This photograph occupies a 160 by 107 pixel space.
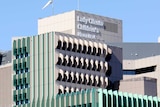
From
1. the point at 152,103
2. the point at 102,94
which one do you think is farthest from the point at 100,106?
the point at 152,103

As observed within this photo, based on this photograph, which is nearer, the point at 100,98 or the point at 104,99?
the point at 100,98

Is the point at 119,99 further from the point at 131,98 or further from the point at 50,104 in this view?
the point at 50,104

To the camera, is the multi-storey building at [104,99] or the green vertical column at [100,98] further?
the multi-storey building at [104,99]

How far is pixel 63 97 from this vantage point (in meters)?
190

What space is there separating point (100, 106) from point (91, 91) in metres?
3.90

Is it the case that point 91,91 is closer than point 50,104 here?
Yes

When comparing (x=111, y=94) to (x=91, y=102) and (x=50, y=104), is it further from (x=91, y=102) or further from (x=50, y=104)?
(x=50, y=104)

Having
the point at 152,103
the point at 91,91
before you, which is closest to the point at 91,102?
the point at 91,91

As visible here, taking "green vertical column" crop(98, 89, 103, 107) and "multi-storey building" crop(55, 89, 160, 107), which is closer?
"green vertical column" crop(98, 89, 103, 107)

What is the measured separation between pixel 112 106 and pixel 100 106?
273 cm

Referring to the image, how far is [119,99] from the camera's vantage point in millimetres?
181750

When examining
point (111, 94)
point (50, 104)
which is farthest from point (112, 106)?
point (50, 104)

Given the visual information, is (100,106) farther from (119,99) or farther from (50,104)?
(50,104)

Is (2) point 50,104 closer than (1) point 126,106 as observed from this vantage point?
No
